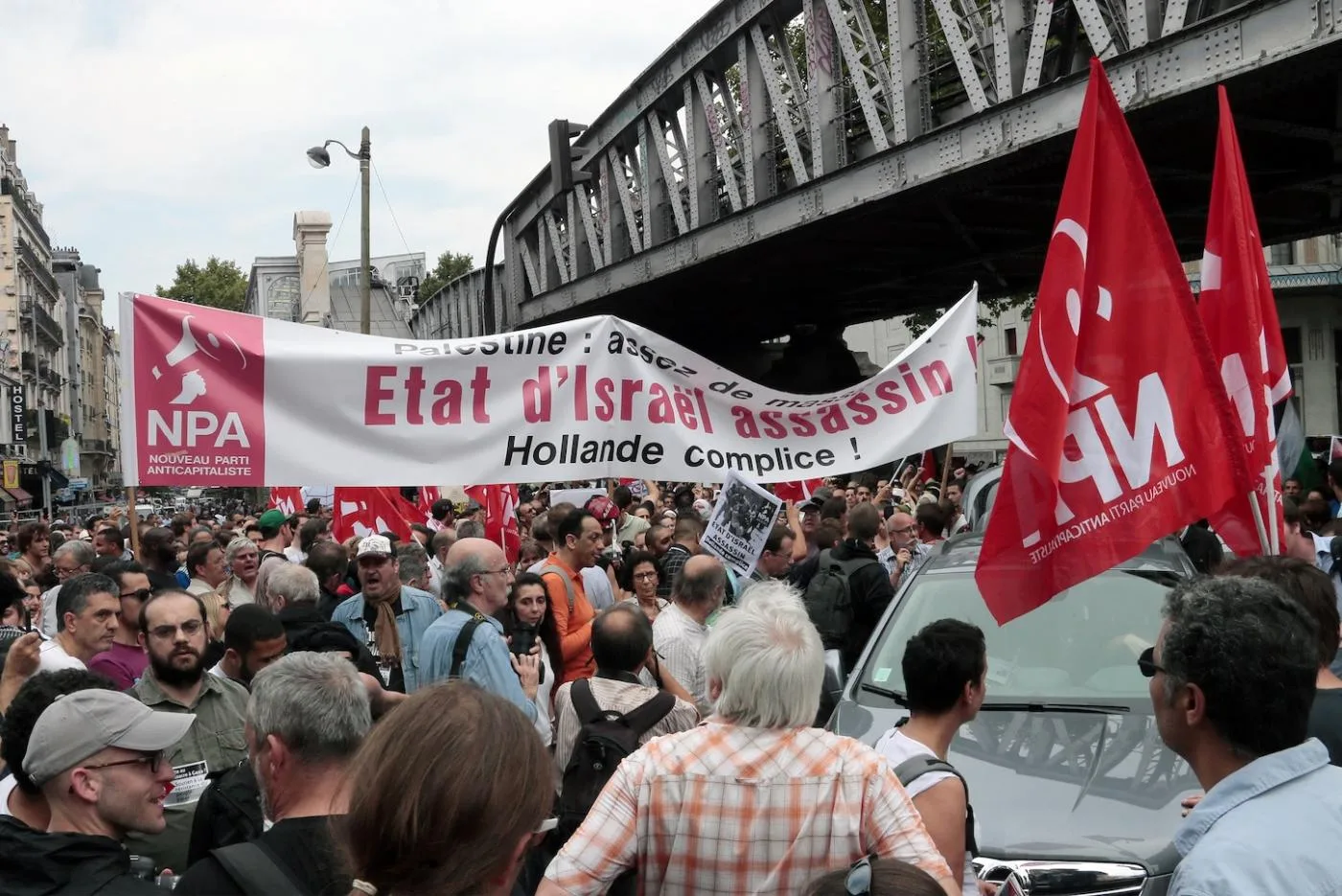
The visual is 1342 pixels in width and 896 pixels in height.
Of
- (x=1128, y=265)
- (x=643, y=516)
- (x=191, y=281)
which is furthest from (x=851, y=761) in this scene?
(x=191, y=281)

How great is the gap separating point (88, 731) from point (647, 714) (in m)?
1.99

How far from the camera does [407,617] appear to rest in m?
7.27

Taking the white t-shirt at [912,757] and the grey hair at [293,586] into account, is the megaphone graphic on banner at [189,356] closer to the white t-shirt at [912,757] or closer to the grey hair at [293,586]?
the grey hair at [293,586]

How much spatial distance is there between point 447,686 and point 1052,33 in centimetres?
1541

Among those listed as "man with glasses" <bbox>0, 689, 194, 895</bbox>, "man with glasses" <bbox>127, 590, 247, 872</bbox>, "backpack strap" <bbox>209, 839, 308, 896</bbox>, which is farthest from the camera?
"backpack strap" <bbox>209, 839, 308, 896</bbox>

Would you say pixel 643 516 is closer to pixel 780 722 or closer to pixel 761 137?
pixel 761 137

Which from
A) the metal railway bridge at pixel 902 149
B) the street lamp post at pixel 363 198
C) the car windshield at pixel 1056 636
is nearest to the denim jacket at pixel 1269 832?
the car windshield at pixel 1056 636

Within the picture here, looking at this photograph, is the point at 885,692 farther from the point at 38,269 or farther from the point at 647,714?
the point at 38,269

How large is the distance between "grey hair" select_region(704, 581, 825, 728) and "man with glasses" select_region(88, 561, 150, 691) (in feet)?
11.2

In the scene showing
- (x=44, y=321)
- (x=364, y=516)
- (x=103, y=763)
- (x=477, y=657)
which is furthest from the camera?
(x=44, y=321)

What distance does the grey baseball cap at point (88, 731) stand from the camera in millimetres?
3033

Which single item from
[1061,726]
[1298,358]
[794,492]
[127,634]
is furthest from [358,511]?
[1298,358]

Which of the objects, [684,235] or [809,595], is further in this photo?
[684,235]

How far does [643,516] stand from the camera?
46.6 feet
